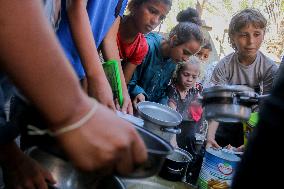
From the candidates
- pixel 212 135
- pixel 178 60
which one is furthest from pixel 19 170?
pixel 178 60

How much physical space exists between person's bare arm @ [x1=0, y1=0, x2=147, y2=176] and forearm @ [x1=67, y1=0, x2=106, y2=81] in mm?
570

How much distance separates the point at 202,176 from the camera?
6.08 ft

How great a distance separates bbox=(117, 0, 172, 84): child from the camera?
99.8 inches

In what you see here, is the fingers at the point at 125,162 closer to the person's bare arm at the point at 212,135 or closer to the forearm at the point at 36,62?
the forearm at the point at 36,62

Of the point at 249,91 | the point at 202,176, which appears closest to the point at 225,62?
the point at 202,176

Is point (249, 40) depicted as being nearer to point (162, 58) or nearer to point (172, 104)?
point (162, 58)

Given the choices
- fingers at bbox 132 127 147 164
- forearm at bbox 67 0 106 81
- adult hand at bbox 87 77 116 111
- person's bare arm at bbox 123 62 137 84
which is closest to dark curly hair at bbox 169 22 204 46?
person's bare arm at bbox 123 62 137 84

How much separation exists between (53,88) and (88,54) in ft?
2.05

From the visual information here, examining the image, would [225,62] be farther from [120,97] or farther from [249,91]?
[249,91]

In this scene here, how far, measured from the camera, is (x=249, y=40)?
281 centimetres

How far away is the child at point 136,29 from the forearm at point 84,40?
128cm

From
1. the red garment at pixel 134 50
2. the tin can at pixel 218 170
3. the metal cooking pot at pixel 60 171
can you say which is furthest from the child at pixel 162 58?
the metal cooking pot at pixel 60 171

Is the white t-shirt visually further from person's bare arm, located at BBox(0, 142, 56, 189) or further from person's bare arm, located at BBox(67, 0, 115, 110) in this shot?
person's bare arm, located at BBox(0, 142, 56, 189)

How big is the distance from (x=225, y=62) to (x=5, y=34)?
2663mm
